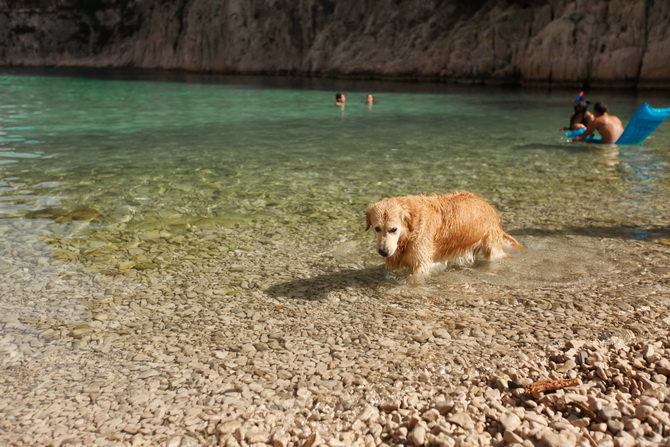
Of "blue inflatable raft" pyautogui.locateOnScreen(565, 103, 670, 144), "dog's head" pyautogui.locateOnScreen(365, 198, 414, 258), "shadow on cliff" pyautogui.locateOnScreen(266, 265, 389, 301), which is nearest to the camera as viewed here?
"dog's head" pyautogui.locateOnScreen(365, 198, 414, 258)

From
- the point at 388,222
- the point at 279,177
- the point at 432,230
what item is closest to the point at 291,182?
the point at 279,177

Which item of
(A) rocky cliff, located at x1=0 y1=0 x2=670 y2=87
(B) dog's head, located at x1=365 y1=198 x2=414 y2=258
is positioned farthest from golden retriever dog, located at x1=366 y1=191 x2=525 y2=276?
(A) rocky cliff, located at x1=0 y1=0 x2=670 y2=87

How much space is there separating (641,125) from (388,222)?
11.7 meters

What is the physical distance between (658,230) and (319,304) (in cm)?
461

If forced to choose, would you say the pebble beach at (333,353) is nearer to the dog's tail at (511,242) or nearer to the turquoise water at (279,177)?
the dog's tail at (511,242)

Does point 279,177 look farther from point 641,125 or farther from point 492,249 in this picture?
point 641,125

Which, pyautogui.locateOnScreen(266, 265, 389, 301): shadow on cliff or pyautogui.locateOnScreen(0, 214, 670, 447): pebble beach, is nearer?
pyautogui.locateOnScreen(0, 214, 670, 447): pebble beach

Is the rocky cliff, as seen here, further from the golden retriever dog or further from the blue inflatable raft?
the golden retriever dog

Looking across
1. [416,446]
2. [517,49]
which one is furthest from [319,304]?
[517,49]

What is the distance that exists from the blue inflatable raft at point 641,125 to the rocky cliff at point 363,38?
21.0m

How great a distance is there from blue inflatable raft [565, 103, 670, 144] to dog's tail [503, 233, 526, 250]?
893 cm

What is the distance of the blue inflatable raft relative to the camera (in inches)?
540

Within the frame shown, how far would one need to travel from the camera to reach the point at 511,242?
21.1 ft

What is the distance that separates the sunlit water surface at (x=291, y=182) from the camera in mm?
6875
